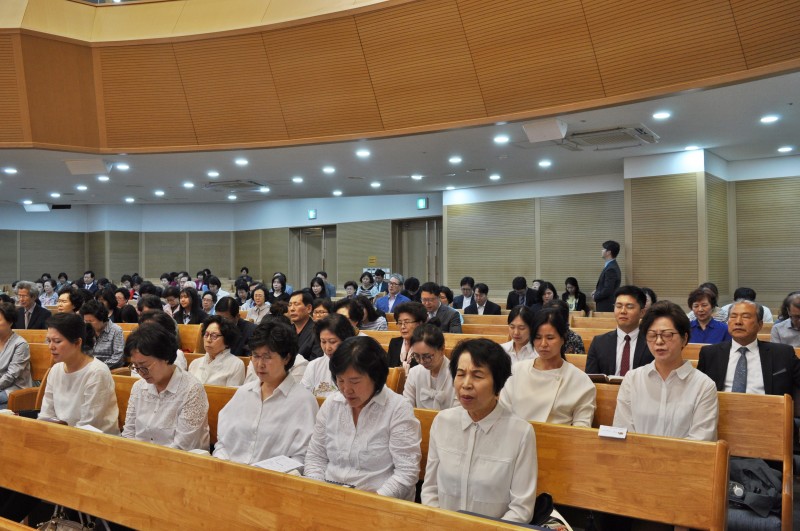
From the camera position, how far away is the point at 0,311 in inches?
191

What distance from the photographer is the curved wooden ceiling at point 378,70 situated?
20.9 ft

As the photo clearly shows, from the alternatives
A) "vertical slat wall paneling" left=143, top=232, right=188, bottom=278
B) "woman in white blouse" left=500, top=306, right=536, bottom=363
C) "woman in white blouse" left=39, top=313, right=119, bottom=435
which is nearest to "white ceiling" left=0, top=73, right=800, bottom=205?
"vertical slat wall paneling" left=143, top=232, right=188, bottom=278

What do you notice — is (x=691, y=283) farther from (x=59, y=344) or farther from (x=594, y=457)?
(x=59, y=344)

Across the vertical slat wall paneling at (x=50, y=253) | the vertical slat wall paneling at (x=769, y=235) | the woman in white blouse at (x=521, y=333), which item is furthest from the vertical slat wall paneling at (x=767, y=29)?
the vertical slat wall paneling at (x=50, y=253)

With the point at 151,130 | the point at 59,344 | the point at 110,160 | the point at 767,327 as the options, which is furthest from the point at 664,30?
the point at 110,160

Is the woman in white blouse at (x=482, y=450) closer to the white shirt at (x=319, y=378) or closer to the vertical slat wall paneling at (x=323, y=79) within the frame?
the white shirt at (x=319, y=378)

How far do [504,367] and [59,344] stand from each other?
2.59 meters

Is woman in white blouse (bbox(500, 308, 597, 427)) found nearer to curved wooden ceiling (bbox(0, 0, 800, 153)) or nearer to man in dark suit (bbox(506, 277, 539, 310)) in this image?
curved wooden ceiling (bbox(0, 0, 800, 153))

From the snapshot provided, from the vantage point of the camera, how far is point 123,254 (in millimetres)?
19062

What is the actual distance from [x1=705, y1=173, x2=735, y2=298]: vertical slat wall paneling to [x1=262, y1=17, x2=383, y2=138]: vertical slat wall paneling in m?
5.21

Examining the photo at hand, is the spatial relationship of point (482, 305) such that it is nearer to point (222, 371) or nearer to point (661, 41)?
point (661, 41)

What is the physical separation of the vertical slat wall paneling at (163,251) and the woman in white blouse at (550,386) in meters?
17.0

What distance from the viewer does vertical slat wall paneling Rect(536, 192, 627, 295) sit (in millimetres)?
11703

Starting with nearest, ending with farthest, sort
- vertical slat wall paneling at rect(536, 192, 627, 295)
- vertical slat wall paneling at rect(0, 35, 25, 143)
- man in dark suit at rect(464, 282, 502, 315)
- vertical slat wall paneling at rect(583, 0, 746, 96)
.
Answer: vertical slat wall paneling at rect(583, 0, 746, 96) → vertical slat wall paneling at rect(0, 35, 25, 143) → man in dark suit at rect(464, 282, 502, 315) → vertical slat wall paneling at rect(536, 192, 627, 295)
